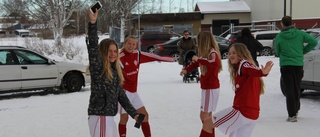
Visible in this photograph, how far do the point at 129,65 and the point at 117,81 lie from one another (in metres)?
1.52

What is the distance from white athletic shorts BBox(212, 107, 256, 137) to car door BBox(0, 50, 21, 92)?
25.0ft

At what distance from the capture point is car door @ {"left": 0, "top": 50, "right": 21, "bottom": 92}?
33.7 feet

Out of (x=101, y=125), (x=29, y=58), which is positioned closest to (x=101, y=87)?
(x=101, y=125)

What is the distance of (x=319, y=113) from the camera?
767 centimetres

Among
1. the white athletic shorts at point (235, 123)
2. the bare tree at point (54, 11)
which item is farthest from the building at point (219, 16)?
the white athletic shorts at point (235, 123)

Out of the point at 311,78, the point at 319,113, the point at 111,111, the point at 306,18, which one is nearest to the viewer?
the point at 111,111

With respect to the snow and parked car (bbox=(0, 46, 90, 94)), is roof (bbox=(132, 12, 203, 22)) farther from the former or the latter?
parked car (bbox=(0, 46, 90, 94))

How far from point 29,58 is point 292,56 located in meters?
7.36

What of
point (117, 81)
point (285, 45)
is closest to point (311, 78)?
point (285, 45)

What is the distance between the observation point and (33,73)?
35.3ft

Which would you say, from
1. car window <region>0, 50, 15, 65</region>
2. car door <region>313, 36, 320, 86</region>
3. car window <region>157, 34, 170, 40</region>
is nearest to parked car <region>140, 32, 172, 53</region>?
car window <region>157, 34, 170, 40</region>

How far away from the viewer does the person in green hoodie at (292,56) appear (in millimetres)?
6797

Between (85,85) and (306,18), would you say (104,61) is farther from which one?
(306,18)

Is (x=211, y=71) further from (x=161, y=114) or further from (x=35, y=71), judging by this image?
(x=35, y=71)
